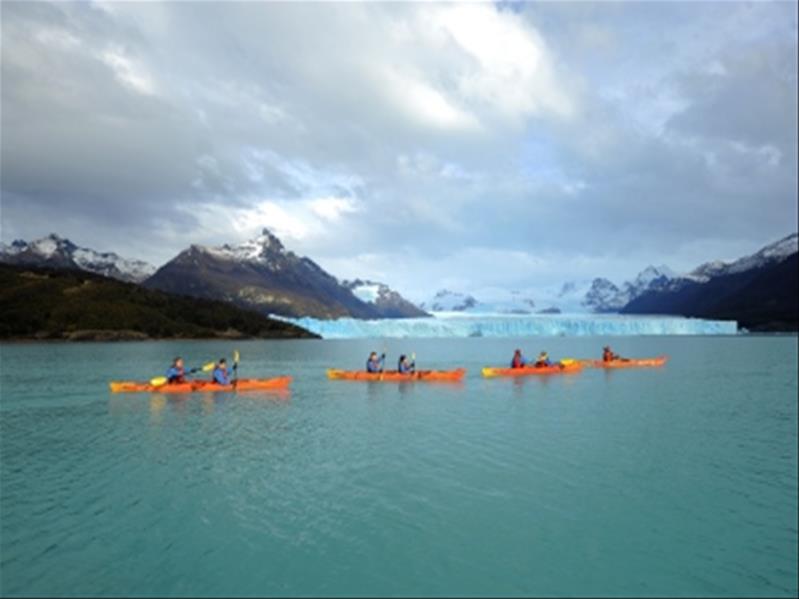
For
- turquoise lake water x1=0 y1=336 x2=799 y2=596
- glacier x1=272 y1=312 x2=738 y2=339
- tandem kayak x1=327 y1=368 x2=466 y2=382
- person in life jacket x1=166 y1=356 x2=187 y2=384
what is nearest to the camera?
turquoise lake water x1=0 y1=336 x2=799 y2=596

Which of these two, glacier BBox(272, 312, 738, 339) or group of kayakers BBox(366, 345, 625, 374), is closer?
group of kayakers BBox(366, 345, 625, 374)

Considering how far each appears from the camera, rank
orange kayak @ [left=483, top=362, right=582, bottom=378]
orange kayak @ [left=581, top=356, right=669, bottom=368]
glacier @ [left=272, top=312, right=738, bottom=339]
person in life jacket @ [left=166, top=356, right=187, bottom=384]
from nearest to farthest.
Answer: person in life jacket @ [left=166, top=356, right=187, bottom=384]
orange kayak @ [left=483, top=362, right=582, bottom=378]
orange kayak @ [left=581, top=356, right=669, bottom=368]
glacier @ [left=272, top=312, right=738, bottom=339]

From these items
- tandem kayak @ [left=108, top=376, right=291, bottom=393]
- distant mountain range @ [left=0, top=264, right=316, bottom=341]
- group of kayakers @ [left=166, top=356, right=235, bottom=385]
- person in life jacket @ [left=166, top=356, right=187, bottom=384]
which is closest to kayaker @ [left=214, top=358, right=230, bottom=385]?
group of kayakers @ [left=166, top=356, right=235, bottom=385]

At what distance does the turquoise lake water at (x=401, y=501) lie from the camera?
10500mm

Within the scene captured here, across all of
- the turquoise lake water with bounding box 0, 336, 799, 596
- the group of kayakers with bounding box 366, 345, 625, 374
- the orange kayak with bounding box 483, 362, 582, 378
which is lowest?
the turquoise lake water with bounding box 0, 336, 799, 596

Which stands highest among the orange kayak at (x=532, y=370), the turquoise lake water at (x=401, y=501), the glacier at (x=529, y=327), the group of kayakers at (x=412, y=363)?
the glacier at (x=529, y=327)

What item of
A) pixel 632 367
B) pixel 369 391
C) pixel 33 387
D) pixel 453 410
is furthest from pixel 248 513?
pixel 632 367

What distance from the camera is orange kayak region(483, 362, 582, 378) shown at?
4519cm

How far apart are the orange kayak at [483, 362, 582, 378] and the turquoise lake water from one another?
51.7ft

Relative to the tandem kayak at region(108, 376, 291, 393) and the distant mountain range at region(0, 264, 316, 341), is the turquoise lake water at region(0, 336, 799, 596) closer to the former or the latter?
the tandem kayak at region(108, 376, 291, 393)

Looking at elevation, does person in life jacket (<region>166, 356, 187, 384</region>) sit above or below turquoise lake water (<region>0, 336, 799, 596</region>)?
above

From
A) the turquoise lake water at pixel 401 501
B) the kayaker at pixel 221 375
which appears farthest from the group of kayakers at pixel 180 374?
the turquoise lake water at pixel 401 501

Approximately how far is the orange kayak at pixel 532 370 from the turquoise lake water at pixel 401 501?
51.7ft

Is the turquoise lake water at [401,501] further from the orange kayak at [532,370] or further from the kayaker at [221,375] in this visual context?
the orange kayak at [532,370]
